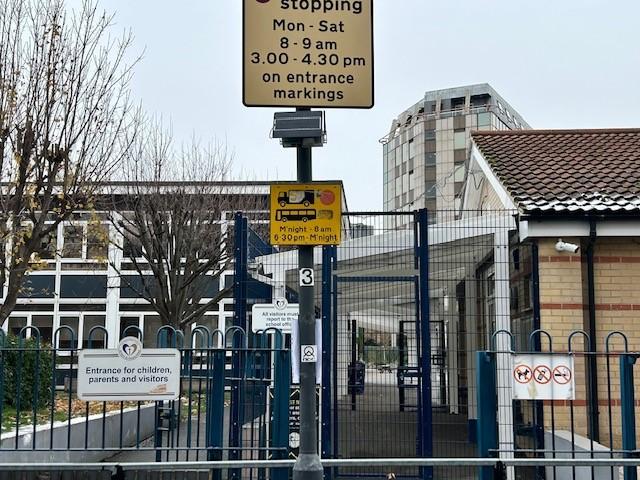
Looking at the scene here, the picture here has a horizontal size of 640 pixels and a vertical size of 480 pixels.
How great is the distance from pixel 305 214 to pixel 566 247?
5.84m

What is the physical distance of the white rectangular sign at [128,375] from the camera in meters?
5.87

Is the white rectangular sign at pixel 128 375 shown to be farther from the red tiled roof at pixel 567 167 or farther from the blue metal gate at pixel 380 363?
the red tiled roof at pixel 567 167

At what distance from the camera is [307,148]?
16.0 feet

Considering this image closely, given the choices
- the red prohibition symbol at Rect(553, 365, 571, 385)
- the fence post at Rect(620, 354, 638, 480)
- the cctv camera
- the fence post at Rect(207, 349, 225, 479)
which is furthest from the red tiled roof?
the fence post at Rect(207, 349, 225, 479)

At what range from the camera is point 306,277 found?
482cm

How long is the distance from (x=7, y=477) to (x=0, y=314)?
6.10 meters

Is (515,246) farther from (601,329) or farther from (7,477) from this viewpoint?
(7,477)

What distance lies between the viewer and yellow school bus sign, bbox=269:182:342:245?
477 cm

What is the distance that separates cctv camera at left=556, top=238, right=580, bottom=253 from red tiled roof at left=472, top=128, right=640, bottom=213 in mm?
448

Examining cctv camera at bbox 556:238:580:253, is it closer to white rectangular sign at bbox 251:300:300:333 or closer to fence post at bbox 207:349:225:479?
white rectangular sign at bbox 251:300:300:333

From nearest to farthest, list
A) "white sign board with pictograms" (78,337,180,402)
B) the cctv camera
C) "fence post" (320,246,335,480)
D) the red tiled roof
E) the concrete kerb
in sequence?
"white sign board with pictograms" (78,337,180,402) → the concrete kerb → "fence post" (320,246,335,480) → the cctv camera → the red tiled roof

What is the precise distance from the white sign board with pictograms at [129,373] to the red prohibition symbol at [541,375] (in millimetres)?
2962

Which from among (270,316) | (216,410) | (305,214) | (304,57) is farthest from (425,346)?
(304,57)

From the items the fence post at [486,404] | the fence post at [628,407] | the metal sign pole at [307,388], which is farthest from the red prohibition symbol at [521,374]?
the metal sign pole at [307,388]
